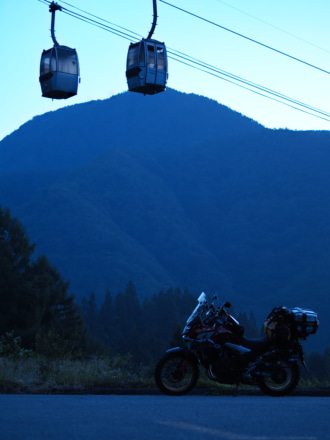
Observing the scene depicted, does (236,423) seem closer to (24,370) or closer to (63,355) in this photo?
(24,370)

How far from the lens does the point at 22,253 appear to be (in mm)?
72688

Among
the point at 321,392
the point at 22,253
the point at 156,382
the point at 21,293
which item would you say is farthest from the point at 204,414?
the point at 22,253

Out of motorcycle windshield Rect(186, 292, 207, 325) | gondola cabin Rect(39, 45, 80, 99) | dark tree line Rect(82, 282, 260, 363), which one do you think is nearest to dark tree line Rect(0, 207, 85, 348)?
gondola cabin Rect(39, 45, 80, 99)

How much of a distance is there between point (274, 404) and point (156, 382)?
2.24 metres

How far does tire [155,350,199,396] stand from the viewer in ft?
35.0

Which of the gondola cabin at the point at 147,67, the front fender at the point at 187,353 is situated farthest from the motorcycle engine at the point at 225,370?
the gondola cabin at the point at 147,67

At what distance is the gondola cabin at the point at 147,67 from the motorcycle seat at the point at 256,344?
11.0 meters

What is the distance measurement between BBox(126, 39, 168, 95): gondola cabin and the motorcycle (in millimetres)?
10855

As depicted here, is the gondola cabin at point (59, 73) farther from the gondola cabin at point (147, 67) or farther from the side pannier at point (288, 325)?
the side pannier at point (288, 325)

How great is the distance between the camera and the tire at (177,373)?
10680 mm

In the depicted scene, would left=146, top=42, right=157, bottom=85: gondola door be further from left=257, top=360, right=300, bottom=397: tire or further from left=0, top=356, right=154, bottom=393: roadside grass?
left=257, top=360, right=300, bottom=397: tire

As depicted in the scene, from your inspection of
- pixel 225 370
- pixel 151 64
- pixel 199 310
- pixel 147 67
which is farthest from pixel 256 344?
pixel 151 64

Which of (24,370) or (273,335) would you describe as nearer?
(273,335)

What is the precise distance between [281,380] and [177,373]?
5.12ft
